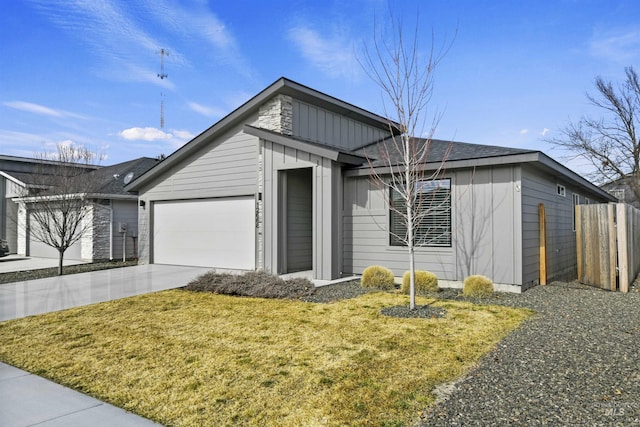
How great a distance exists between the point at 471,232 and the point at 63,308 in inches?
330

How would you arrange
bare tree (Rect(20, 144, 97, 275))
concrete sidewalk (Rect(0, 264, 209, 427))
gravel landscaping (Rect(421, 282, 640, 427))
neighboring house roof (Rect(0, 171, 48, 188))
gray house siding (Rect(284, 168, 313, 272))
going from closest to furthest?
1. gravel landscaping (Rect(421, 282, 640, 427))
2. concrete sidewalk (Rect(0, 264, 209, 427))
3. gray house siding (Rect(284, 168, 313, 272))
4. bare tree (Rect(20, 144, 97, 275))
5. neighboring house roof (Rect(0, 171, 48, 188))

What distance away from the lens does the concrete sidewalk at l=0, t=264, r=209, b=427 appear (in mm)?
3145

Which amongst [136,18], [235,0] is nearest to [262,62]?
[235,0]

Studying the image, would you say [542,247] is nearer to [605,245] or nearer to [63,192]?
[605,245]

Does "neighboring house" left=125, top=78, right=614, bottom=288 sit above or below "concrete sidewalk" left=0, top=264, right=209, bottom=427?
above

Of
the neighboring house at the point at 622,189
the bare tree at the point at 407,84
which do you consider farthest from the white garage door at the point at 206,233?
the neighboring house at the point at 622,189

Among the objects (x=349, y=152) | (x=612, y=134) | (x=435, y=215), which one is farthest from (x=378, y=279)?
(x=612, y=134)

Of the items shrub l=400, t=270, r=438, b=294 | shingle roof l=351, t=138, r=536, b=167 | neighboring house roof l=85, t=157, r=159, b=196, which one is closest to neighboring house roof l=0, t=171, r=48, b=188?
neighboring house roof l=85, t=157, r=159, b=196

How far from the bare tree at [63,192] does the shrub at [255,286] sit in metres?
5.97

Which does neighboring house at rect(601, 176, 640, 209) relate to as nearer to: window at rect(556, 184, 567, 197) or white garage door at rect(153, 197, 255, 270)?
window at rect(556, 184, 567, 197)

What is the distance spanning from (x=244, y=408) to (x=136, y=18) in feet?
35.8

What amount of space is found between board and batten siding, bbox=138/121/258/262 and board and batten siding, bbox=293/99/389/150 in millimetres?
1379

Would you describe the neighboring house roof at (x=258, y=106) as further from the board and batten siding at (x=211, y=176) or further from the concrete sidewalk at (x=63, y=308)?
the concrete sidewalk at (x=63, y=308)

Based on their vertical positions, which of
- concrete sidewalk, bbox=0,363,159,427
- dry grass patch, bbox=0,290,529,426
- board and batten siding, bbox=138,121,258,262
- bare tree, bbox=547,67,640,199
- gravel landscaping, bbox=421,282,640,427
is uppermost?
bare tree, bbox=547,67,640,199
